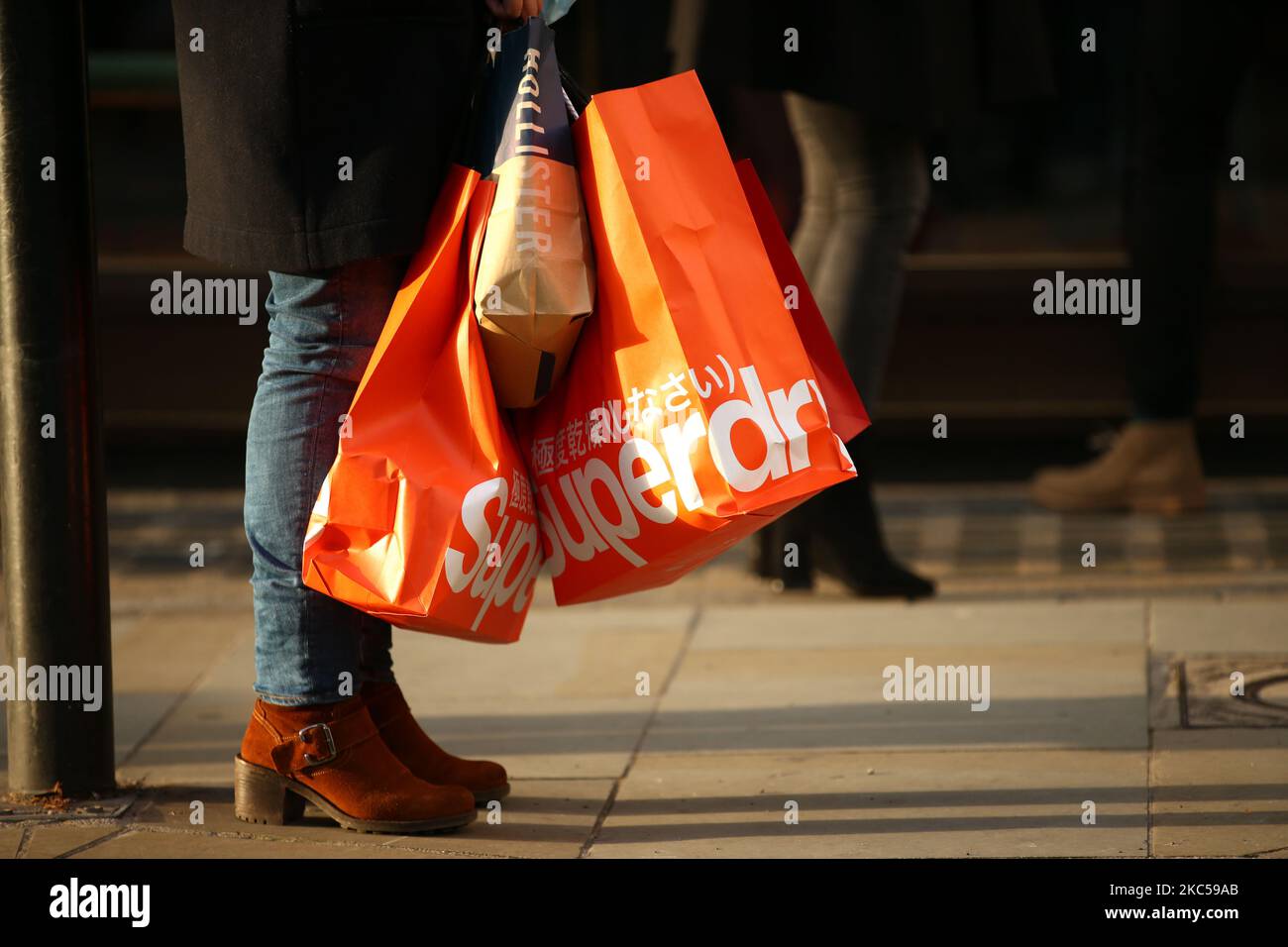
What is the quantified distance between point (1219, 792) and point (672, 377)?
3.81ft

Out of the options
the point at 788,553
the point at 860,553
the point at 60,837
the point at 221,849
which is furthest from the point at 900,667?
the point at 60,837

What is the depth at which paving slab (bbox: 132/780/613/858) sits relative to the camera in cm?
275

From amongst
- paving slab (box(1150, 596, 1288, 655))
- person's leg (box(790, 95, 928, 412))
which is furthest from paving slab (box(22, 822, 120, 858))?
paving slab (box(1150, 596, 1288, 655))

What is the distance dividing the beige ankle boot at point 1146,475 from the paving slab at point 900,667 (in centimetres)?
95

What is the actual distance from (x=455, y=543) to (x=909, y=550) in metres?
2.50

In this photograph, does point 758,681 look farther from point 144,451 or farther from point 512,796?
point 144,451

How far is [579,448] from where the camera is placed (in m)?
2.57

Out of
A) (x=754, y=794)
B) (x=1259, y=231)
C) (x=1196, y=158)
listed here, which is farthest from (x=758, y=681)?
(x=1259, y=231)

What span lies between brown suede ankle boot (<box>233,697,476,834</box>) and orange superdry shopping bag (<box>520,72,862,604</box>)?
0.42 meters

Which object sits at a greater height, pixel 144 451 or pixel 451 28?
pixel 451 28

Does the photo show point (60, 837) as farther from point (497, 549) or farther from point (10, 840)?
point (497, 549)

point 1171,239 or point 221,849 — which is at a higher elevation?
point 1171,239

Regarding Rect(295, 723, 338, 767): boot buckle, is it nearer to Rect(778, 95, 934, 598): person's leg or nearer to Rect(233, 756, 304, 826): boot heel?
Rect(233, 756, 304, 826): boot heel

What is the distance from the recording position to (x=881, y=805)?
2.93 m
